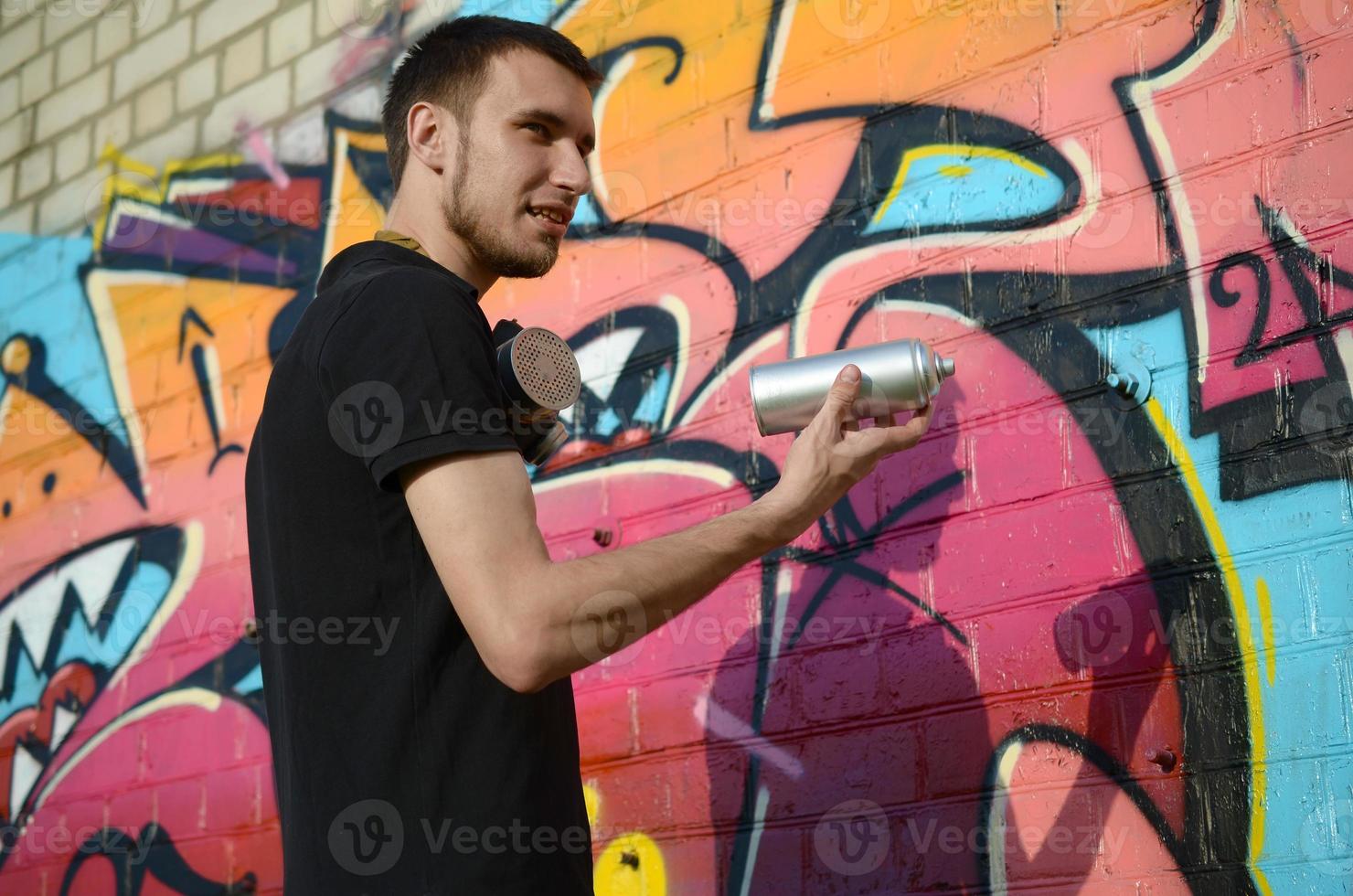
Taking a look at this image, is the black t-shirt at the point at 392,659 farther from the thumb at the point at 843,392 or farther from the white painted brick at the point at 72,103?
the white painted brick at the point at 72,103

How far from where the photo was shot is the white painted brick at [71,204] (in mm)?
5297

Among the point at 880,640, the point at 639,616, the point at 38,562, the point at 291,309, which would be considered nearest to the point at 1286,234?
the point at 880,640

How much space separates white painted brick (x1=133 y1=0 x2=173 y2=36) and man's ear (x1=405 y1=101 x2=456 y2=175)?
3395 mm

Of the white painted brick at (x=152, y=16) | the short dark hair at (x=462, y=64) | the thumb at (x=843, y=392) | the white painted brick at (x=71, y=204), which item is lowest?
Result: the thumb at (x=843, y=392)

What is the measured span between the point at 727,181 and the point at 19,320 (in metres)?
3.18

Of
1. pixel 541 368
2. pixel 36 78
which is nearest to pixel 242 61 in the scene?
pixel 36 78

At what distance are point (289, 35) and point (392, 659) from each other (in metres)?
3.52

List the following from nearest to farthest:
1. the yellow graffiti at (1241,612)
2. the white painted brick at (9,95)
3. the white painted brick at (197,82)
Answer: the yellow graffiti at (1241,612), the white painted brick at (197,82), the white painted brick at (9,95)

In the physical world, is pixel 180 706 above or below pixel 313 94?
below

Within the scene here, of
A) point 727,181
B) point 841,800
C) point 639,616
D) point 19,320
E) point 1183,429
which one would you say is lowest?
point 841,800

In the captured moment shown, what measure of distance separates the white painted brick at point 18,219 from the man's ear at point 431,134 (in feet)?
12.6

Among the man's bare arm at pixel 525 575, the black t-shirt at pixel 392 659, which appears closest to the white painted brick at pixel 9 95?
the black t-shirt at pixel 392 659

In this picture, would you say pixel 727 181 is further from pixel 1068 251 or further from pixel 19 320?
pixel 19 320

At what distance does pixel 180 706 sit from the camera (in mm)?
4496
